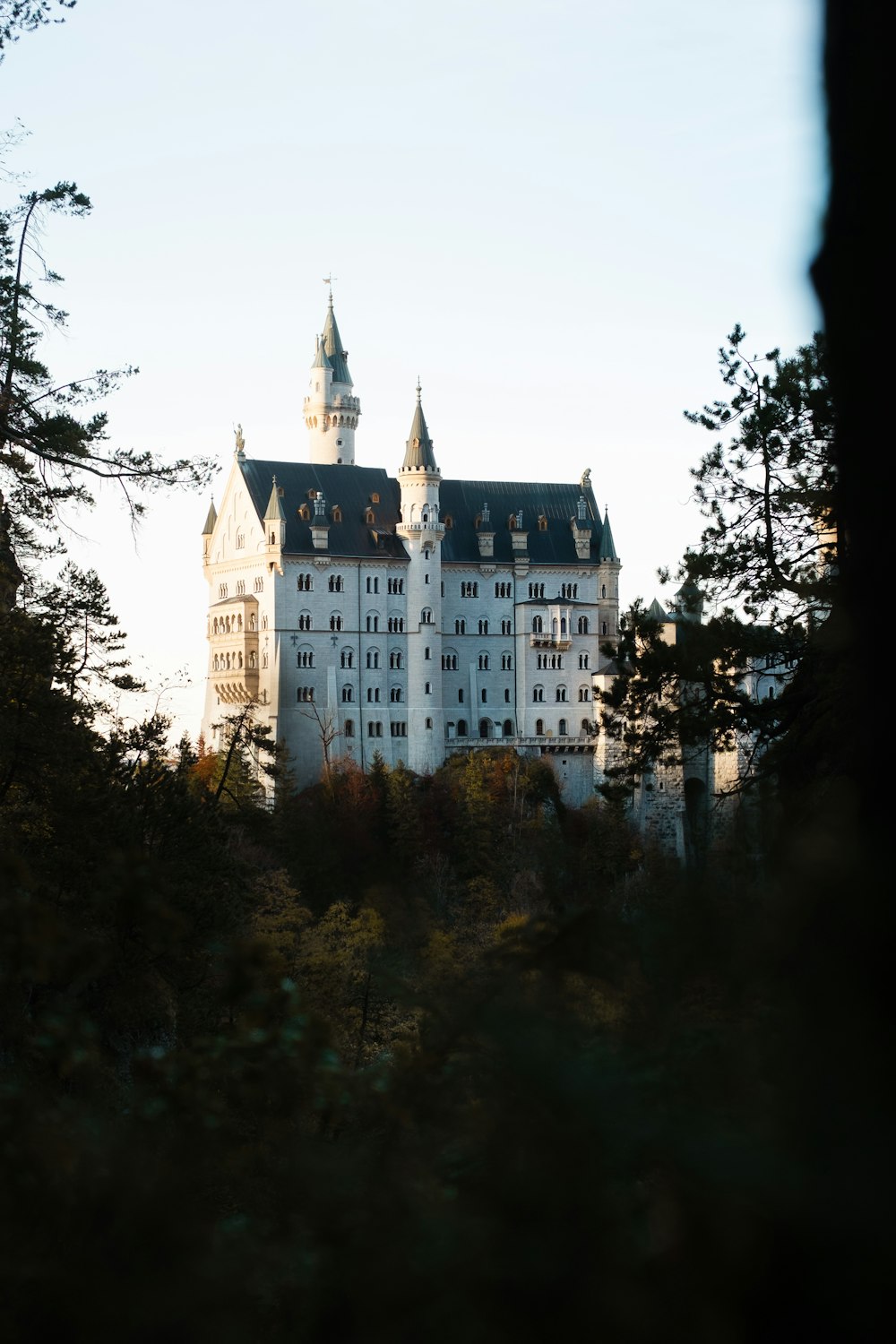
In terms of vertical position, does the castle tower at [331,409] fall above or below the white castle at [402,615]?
above

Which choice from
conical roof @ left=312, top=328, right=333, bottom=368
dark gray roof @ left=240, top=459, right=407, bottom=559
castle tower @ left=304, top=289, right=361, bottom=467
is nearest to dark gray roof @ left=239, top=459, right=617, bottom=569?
dark gray roof @ left=240, top=459, right=407, bottom=559

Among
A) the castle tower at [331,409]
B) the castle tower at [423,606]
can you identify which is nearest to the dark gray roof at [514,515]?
the castle tower at [423,606]

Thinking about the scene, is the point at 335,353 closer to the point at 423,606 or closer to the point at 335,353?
the point at 335,353

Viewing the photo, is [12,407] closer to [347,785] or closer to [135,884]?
[135,884]

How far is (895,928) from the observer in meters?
3.22

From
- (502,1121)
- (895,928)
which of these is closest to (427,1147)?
(502,1121)

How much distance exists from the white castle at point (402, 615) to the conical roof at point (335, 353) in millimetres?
11044

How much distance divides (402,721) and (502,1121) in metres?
88.1

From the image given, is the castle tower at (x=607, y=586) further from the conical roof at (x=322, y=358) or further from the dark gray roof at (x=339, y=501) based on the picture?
the conical roof at (x=322, y=358)

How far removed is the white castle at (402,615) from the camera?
296ft

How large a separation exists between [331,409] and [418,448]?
1229cm

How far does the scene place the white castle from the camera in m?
90.2

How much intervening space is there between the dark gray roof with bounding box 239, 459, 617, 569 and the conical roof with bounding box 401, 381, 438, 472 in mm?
2141

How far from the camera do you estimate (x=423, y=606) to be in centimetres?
9300
